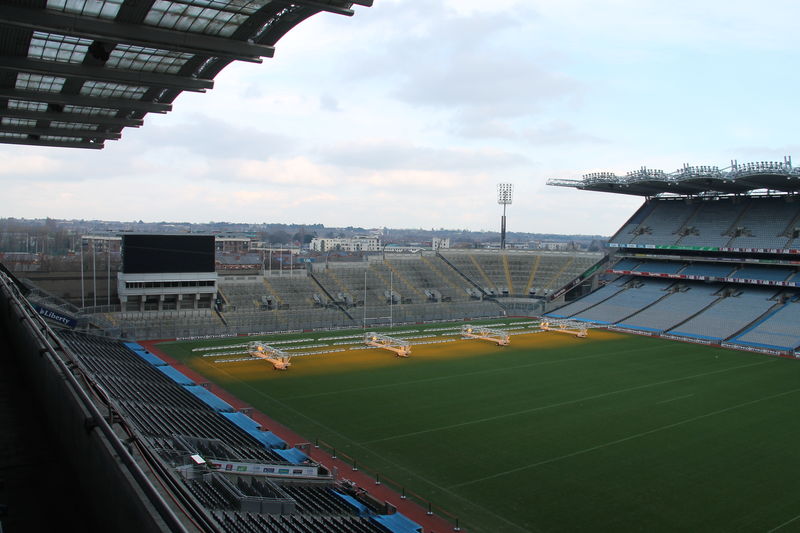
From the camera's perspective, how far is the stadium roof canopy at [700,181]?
47284 mm

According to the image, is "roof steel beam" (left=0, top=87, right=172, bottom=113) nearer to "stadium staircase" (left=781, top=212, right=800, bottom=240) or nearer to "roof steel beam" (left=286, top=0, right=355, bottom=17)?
"roof steel beam" (left=286, top=0, right=355, bottom=17)

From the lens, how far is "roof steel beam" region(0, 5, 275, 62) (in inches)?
396

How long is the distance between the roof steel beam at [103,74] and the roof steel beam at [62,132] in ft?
23.6

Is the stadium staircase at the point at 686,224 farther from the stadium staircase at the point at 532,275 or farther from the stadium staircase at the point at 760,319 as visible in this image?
the stadium staircase at the point at 532,275

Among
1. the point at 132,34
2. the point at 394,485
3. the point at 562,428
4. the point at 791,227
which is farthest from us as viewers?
the point at 791,227

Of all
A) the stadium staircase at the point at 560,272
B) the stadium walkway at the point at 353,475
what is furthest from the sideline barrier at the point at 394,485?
the stadium staircase at the point at 560,272

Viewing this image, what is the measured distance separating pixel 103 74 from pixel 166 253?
32.5 m

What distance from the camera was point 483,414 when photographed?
2577 centimetres

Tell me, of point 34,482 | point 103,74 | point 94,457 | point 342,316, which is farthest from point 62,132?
point 342,316

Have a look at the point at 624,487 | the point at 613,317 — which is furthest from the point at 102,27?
the point at 613,317

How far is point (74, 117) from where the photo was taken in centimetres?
1778

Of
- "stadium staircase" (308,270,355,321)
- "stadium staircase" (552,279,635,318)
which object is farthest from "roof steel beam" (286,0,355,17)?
"stadium staircase" (552,279,635,318)

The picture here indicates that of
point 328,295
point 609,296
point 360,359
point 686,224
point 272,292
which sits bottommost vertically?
point 360,359

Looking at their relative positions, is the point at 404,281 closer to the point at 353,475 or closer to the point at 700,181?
the point at 700,181
